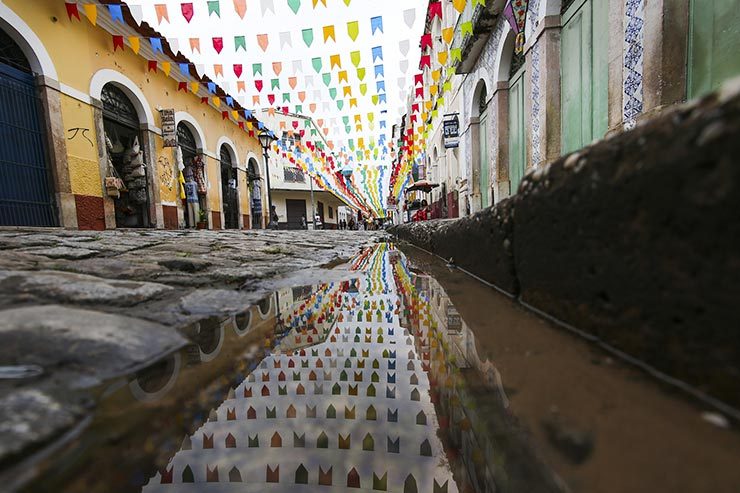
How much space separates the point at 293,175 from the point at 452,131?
18388 millimetres

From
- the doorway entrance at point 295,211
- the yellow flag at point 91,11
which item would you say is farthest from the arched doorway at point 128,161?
the doorway entrance at point 295,211

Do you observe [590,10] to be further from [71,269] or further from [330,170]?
[330,170]

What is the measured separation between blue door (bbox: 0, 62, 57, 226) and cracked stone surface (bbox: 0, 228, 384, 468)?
4.98m

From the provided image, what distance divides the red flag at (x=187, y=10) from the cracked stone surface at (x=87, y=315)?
16.6ft

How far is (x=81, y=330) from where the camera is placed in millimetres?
962

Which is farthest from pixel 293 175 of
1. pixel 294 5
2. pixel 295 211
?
pixel 294 5

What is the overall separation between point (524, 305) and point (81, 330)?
164 cm

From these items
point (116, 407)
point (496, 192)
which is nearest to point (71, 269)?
point (116, 407)

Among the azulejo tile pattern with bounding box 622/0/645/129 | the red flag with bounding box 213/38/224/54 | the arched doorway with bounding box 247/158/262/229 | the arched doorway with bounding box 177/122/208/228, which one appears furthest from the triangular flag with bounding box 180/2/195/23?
the arched doorway with bounding box 247/158/262/229

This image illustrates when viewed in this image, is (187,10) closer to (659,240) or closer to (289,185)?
(659,240)

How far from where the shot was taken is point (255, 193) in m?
16.2

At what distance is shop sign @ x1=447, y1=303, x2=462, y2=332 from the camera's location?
4.40 feet

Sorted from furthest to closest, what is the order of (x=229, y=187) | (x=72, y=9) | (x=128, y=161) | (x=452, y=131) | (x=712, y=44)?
(x=229, y=187), (x=452, y=131), (x=128, y=161), (x=72, y=9), (x=712, y=44)

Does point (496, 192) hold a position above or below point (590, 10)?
below
